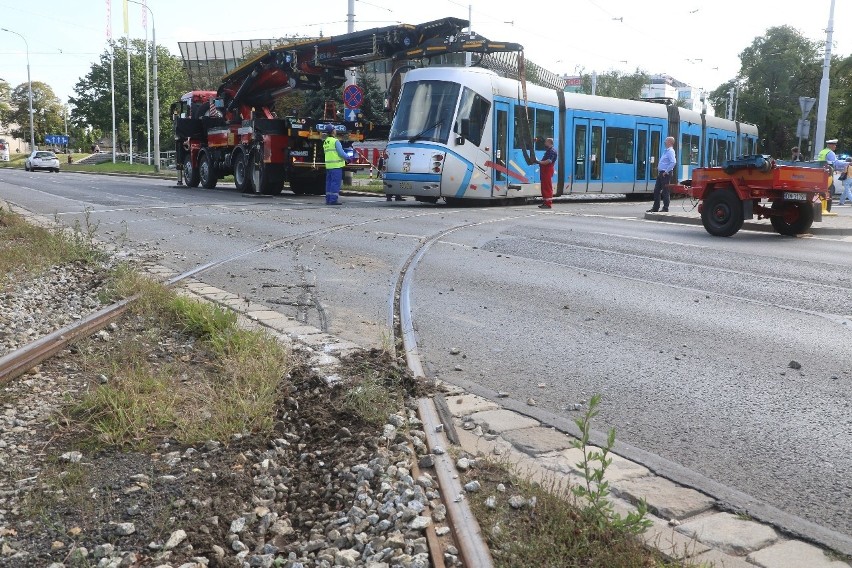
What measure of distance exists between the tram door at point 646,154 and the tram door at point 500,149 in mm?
6841

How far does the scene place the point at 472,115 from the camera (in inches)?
744

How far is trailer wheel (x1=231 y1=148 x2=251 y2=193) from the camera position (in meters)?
24.2

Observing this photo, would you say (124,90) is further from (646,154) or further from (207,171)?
(646,154)

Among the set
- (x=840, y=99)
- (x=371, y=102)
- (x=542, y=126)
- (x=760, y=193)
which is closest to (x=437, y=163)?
(x=542, y=126)

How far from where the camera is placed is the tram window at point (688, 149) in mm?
27250

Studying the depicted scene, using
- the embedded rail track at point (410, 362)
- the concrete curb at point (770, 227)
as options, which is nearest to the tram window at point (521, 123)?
the concrete curb at point (770, 227)

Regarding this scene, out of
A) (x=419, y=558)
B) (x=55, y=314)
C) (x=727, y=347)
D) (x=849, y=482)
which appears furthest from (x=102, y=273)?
(x=849, y=482)

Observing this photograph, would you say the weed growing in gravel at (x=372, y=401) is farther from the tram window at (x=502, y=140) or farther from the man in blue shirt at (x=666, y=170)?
the tram window at (x=502, y=140)

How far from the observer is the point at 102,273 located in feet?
28.7

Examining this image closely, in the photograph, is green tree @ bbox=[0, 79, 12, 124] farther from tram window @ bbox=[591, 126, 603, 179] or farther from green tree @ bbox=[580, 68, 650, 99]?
tram window @ bbox=[591, 126, 603, 179]

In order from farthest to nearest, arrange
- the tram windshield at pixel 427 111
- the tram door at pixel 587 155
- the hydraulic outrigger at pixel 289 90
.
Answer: the tram door at pixel 587 155 → the hydraulic outrigger at pixel 289 90 → the tram windshield at pixel 427 111

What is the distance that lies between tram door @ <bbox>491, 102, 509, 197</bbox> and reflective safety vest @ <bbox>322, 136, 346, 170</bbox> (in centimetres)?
371

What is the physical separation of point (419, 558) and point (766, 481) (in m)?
1.72

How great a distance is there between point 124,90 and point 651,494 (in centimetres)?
8806
